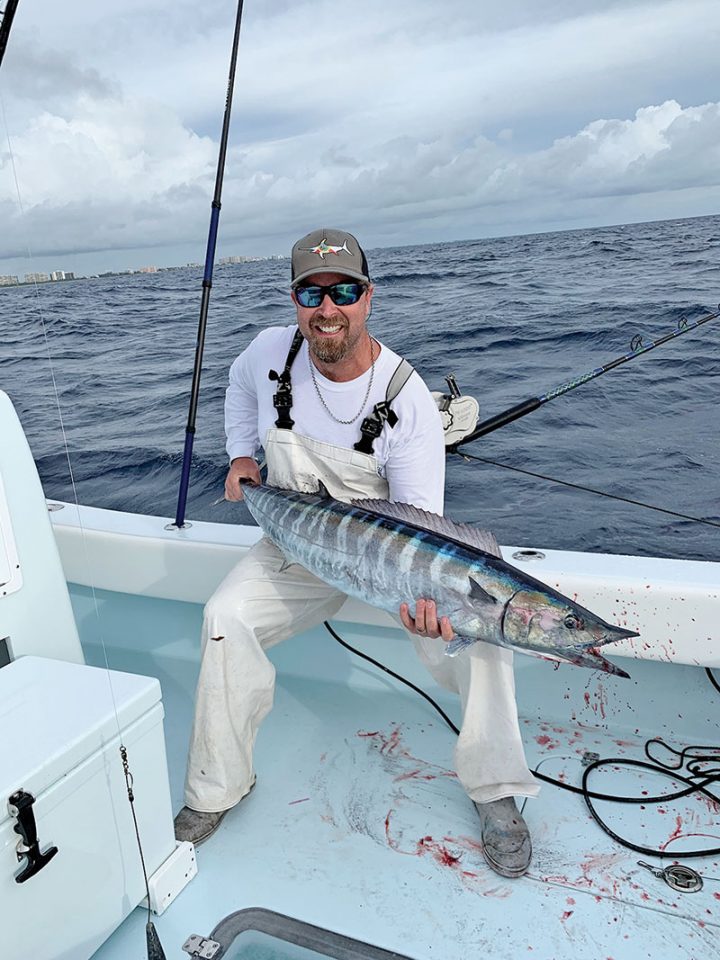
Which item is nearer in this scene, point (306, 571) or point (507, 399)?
point (306, 571)

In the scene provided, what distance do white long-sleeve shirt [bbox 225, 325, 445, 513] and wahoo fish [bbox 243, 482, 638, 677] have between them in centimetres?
25

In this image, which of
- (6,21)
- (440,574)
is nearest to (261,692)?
(440,574)

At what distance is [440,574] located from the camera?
1988mm

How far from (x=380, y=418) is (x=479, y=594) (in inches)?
29.7

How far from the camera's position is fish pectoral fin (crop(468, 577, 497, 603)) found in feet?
6.30

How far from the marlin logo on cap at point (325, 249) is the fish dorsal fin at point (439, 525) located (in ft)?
2.68

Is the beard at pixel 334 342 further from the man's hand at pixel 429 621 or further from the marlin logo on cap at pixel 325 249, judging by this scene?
the man's hand at pixel 429 621

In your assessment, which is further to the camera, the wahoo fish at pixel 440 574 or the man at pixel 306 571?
the man at pixel 306 571

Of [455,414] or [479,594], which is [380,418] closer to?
[455,414]

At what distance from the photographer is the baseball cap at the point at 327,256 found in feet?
7.84

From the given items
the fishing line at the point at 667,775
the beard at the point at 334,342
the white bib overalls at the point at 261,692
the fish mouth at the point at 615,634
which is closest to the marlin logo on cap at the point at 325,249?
the beard at the point at 334,342

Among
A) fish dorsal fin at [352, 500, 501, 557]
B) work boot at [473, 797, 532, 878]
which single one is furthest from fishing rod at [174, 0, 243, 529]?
work boot at [473, 797, 532, 878]

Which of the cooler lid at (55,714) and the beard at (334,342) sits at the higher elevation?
the beard at (334,342)

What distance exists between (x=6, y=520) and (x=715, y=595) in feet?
7.00
